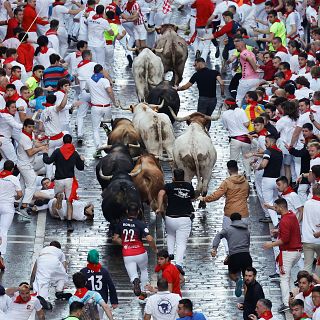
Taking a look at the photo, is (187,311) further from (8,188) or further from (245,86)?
(245,86)

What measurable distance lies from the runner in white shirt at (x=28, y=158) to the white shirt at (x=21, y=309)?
19.6ft

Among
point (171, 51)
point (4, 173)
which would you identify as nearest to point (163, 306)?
point (4, 173)

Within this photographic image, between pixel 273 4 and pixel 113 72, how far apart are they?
4.87 metres

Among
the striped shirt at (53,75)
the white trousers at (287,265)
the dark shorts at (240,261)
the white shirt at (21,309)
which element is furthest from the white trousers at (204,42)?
the white shirt at (21,309)

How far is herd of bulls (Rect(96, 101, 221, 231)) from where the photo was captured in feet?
98.1

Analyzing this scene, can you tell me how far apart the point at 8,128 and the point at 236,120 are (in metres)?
4.70

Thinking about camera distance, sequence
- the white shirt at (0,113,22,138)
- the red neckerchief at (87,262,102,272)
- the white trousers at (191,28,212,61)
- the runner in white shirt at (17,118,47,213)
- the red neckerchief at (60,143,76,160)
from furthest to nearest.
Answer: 1. the white trousers at (191,28,212,61)
2. the white shirt at (0,113,22,138)
3. the runner in white shirt at (17,118,47,213)
4. the red neckerchief at (60,143,76,160)
5. the red neckerchief at (87,262,102,272)

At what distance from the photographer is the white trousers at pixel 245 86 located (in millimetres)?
36531

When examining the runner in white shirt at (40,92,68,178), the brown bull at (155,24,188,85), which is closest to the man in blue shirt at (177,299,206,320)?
the runner in white shirt at (40,92,68,178)

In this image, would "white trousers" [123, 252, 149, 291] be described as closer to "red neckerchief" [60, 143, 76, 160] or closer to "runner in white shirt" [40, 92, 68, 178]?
"red neckerchief" [60, 143, 76, 160]

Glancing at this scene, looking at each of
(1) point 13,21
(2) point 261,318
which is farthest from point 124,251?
(1) point 13,21

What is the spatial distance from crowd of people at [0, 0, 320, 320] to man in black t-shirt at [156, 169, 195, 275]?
2 centimetres

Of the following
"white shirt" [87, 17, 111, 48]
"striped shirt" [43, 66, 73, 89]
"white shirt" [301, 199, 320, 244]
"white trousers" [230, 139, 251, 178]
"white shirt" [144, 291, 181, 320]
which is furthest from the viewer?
"white shirt" [87, 17, 111, 48]

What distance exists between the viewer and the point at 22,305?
1003 inches
